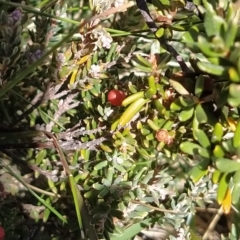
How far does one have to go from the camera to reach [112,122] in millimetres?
929

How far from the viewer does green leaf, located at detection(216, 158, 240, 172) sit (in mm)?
612

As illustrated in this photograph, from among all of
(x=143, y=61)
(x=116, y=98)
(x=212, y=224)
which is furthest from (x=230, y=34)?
(x=212, y=224)

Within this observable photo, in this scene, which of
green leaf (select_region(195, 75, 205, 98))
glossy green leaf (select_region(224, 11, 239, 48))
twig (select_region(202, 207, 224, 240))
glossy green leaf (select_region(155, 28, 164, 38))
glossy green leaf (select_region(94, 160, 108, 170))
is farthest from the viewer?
twig (select_region(202, 207, 224, 240))

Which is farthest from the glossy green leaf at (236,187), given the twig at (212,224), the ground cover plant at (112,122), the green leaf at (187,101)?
the twig at (212,224)

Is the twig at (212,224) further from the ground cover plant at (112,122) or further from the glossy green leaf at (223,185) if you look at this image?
the glossy green leaf at (223,185)

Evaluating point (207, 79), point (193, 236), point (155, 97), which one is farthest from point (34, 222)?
point (207, 79)

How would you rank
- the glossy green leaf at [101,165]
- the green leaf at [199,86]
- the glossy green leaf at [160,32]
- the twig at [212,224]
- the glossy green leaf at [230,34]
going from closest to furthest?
the glossy green leaf at [230,34]
the green leaf at [199,86]
the glossy green leaf at [160,32]
the glossy green leaf at [101,165]
the twig at [212,224]

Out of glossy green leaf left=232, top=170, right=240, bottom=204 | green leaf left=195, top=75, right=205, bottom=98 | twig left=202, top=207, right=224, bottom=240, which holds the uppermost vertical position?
green leaf left=195, top=75, right=205, bottom=98

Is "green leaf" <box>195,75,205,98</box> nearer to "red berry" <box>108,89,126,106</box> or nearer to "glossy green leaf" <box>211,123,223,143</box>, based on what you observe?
"glossy green leaf" <box>211,123,223,143</box>

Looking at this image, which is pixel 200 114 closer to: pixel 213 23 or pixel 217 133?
pixel 217 133

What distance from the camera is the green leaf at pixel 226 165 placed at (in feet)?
2.01

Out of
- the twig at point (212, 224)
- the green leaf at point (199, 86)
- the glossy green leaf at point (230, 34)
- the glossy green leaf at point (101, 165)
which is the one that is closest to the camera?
the glossy green leaf at point (230, 34)

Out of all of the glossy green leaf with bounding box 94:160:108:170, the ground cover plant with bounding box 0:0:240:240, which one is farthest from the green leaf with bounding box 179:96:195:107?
the glossy green leaf with bounding box 94:160:108:170

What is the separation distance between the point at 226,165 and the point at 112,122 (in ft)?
1.14
